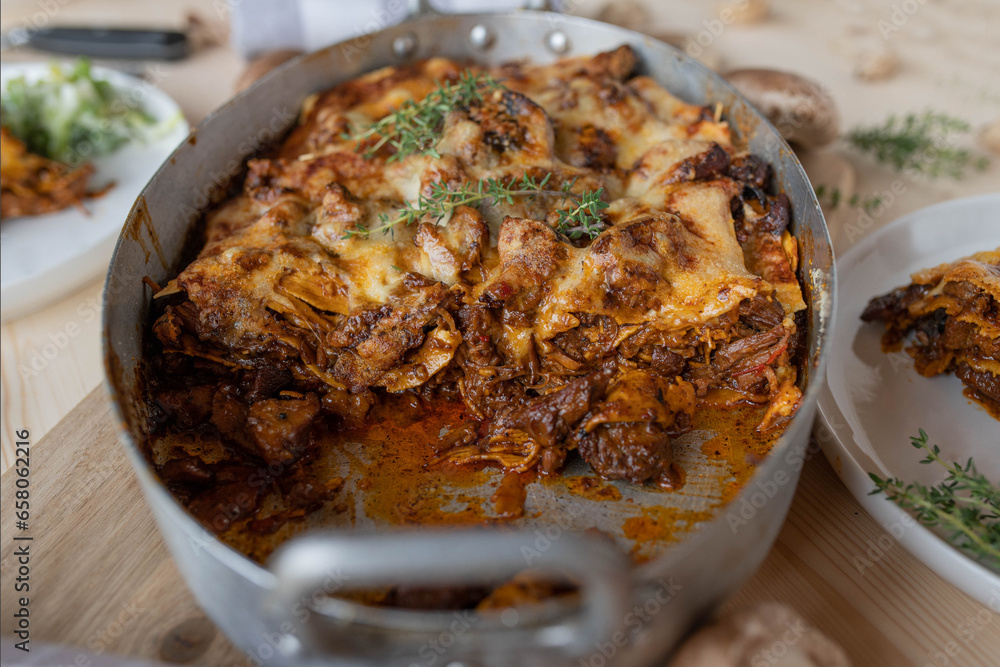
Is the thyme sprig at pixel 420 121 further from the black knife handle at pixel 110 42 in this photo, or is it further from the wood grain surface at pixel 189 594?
the black knife handle at pixel 110 42

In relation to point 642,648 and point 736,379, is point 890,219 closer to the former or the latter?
point 736,379

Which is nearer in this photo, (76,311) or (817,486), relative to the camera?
(817,486)

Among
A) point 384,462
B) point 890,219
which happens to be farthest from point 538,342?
point 890,219

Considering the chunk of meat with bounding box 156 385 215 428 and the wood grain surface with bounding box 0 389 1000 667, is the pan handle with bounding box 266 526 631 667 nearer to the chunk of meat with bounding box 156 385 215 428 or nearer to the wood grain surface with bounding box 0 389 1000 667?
the wood grain surface with bounding box 0 389 1000 667

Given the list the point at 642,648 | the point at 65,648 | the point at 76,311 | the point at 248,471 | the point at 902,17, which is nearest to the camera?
the point at 642,648

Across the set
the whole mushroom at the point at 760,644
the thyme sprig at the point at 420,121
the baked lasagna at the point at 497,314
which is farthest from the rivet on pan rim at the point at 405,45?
the whole mushroom at the point at 760,644

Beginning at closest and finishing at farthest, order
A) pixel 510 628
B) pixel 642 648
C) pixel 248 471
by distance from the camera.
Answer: pixel 510 628 → pixel 642 648 → pixel 248 471

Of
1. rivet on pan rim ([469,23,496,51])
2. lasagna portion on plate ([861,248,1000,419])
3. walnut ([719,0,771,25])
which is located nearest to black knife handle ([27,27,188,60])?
rivet on pan rim ([469,23,496,51])
